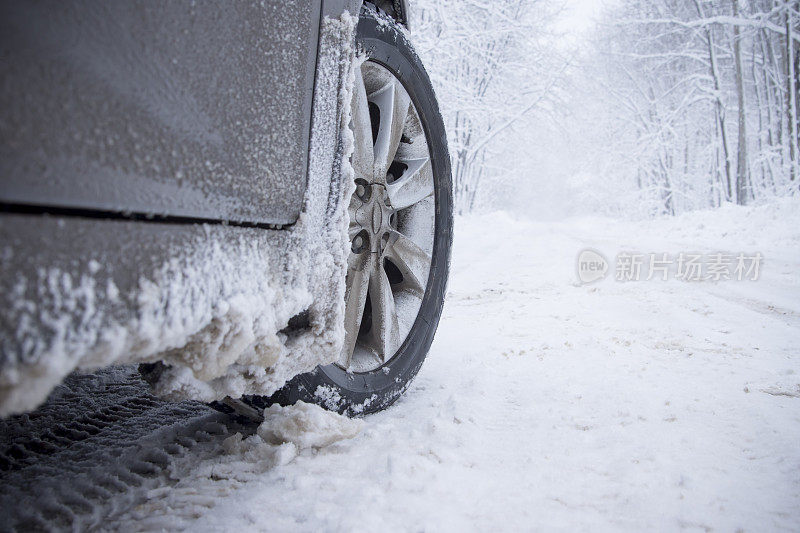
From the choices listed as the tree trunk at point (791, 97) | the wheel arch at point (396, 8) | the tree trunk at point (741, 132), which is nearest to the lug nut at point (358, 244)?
the wheel arch at point (396, 8)

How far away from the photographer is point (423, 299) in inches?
69.6

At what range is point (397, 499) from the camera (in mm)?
1044

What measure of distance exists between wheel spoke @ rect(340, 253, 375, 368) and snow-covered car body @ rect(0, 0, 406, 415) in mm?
366

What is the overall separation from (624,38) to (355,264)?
21.7 meters

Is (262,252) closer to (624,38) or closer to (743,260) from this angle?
(743,260)

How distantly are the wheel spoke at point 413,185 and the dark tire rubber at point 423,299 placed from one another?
0.04 m

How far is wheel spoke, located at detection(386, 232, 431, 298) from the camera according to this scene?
1.70m

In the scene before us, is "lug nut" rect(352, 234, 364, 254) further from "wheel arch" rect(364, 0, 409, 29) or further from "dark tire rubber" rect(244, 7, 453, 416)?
"wheel arch" rect(364, 0, 409, 29)

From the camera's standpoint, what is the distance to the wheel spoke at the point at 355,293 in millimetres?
1491

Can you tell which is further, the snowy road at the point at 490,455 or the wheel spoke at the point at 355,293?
the wheel spoke at the point at 355,293

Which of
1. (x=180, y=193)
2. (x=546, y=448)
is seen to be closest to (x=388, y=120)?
(x=180, y=193)

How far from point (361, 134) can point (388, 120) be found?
217 mm

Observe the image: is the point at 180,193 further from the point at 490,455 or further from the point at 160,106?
the point at 490,455

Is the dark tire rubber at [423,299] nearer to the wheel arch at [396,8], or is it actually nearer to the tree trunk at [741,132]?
the wheel arch at [396,8]
